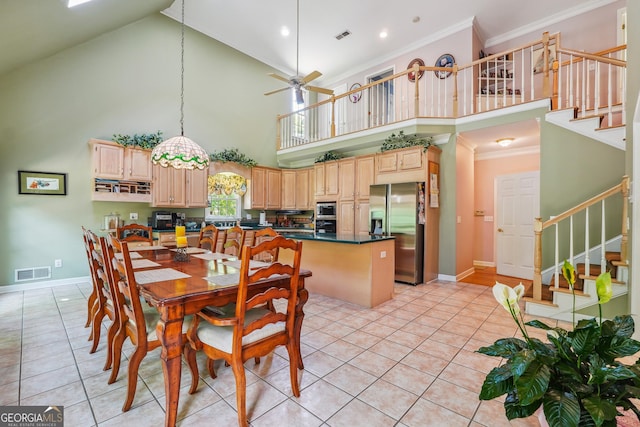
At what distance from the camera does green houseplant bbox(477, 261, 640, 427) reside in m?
0.86

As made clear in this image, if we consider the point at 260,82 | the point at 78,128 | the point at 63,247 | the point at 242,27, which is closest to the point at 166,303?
the point at 63,247

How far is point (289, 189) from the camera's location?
7.39 m

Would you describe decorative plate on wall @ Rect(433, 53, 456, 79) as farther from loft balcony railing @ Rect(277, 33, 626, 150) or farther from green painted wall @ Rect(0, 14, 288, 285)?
green painted wall @ Rect(0, 14, 288, 285)

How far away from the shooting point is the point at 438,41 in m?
6.17

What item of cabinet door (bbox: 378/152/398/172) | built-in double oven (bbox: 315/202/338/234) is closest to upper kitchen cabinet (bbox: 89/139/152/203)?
built-in double oven (bbox: 315/202/338/234)

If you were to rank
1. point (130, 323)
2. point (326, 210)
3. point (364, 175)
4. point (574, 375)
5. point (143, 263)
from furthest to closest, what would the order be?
point (326, 210), point (364, 175), point (143, 263), point (130, 323), point (574, 375)

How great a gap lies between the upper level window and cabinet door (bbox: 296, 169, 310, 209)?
3.86ft

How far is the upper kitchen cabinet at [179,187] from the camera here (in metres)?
5.27

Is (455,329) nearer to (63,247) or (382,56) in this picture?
(63,247)

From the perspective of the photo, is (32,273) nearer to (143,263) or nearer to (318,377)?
(143,263)

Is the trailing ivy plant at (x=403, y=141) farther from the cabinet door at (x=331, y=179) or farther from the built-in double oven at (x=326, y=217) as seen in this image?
the built-in double oven at (x=326, y=217)

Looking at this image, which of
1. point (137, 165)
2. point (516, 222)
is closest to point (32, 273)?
point (137, 165)

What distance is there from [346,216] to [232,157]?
9.86 ft

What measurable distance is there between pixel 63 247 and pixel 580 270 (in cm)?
793
